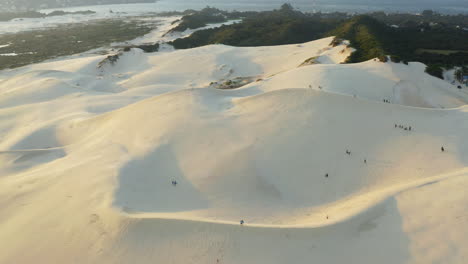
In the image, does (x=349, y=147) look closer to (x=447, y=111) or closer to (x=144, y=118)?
(x=447, y=111)

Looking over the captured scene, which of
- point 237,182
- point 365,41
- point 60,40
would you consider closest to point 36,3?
point 60,40

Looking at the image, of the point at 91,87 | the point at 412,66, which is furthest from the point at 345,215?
the point at 91,87

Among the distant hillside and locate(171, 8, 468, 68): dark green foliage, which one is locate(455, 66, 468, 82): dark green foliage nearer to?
locate(171, 8, 468, 68): dark green foliage

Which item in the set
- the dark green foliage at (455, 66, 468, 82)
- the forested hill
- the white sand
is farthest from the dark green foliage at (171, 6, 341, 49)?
the white sand

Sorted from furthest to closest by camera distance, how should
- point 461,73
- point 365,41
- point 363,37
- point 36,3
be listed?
point 36,3
point 363,37
point 365,41
point 461,73

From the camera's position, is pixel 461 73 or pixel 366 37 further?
pixel 366 37

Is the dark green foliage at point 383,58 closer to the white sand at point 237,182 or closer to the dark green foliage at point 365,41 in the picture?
the dark green foliage at point 365,41

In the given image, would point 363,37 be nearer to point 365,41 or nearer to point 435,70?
point 365,41
